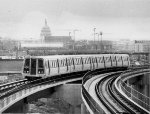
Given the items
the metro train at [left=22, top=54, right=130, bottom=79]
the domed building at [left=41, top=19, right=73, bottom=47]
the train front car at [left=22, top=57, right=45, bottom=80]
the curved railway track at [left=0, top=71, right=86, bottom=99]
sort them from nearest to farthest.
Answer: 1. the curved railway track at [left=0, top=71, right=86, bottom=99]
2. the train front car at [left=22, top=57, right=45, bottom=80]
3. the metro train at [left=22, top=54, right=130, bottom=79]
4. the domed building at [left=41, top=19, right=73, bottom=47]

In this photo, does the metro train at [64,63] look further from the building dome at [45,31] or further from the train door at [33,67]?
the building dome at [45,31]

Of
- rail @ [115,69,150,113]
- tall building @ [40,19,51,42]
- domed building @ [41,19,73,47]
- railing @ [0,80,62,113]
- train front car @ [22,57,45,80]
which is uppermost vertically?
tall building @ [40,19,51,42]

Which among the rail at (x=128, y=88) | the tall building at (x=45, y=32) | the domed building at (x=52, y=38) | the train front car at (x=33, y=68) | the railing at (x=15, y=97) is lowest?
the rail at (x=128, y=88)

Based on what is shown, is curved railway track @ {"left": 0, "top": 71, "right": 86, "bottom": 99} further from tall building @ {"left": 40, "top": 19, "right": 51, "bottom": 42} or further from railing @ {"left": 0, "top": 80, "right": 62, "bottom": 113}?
tall building @ {"left": 40, "top": 19, "right": 51, "bottom": 42}

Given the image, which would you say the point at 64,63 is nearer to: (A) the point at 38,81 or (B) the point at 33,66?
(B) the point at 33,66

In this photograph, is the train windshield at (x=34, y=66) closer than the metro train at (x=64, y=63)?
Yes

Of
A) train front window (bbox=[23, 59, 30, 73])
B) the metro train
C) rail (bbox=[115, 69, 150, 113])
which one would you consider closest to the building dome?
the metro train

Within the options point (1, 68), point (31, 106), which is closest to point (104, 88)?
point (31, 106)

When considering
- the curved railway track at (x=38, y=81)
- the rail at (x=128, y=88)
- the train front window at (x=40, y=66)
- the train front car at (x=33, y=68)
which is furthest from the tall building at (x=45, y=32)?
the train front window at (x=40, y=66)

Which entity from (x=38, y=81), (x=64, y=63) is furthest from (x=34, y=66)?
(x=64, y=63)

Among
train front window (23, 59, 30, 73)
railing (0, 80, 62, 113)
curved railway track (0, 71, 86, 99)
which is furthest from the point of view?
train front window (23, 59, 30, 73)
